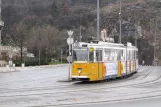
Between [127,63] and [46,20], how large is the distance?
346ft

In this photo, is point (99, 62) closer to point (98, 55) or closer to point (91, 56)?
point (98, 55)

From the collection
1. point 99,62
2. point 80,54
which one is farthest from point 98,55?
point 80,54

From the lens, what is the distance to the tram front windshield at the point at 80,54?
28125mm

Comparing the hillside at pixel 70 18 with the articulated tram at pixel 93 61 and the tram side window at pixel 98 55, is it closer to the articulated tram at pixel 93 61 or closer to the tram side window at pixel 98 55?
the articulated tram at pixel 93 61

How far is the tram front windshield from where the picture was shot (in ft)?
92.3

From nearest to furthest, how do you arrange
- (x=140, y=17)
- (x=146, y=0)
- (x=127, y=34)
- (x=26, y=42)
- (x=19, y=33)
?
(x=19, y=33)
(x=26, y=42)
(x=127, y=34)
(x=140, y=17)
(x=146, y=0)

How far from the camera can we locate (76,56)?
93.6 ft

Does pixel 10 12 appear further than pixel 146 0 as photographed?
No

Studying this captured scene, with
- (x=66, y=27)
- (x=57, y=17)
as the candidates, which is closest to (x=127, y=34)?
(x=66, y=27)

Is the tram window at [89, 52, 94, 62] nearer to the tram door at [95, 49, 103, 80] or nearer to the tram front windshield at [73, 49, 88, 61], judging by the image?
the tram front windshield at [73, 49, 88, 61]

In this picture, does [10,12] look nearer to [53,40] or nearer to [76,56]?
[53,40]

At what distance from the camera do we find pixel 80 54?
93.1 ft

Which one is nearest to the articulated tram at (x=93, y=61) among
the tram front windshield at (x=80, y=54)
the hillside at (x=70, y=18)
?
the tram front windshield at (x=80, y=54)

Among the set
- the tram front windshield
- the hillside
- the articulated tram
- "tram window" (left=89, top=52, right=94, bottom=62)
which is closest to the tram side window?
the articulated tram
